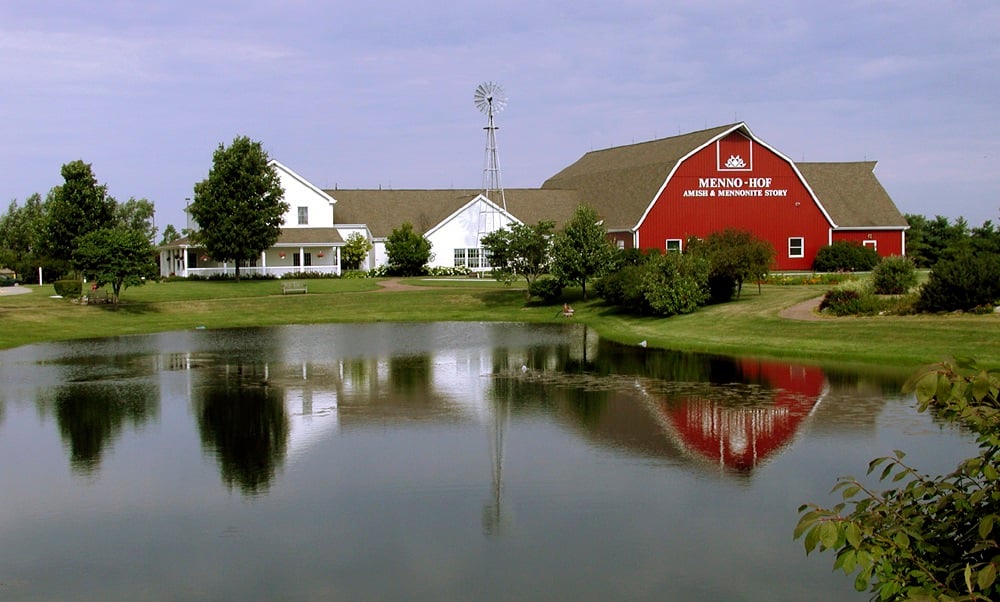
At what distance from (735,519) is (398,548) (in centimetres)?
466

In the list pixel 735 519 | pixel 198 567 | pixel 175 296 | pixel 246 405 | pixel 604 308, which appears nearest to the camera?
pixel 198 567

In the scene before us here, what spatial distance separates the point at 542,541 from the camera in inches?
514

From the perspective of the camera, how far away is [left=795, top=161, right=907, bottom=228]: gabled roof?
6256 centimetres

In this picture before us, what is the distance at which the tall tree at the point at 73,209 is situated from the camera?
60750 millimetres

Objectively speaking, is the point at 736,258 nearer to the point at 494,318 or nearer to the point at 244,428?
the point at 494,318

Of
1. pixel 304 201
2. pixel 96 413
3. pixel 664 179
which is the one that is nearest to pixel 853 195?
pixel 664 179

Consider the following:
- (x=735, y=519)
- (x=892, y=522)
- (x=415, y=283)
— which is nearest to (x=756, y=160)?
(x=415, y=283)

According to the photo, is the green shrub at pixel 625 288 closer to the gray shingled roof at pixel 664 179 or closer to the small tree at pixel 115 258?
the gray shingled roof at pixel 664 179

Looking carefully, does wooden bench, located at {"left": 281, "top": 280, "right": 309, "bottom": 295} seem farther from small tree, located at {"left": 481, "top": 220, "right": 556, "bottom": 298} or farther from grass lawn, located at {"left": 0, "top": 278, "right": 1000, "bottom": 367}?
small tree, located at {"left": 481, "top": 220, "right": 556, "bottom": 298}

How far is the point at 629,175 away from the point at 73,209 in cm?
3495

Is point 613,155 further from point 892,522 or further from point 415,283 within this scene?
point 892,522

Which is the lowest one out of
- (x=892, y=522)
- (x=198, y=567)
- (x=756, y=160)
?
(x=198, y=567)

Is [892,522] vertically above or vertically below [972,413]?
below

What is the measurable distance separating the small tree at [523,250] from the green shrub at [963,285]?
23326 mm
